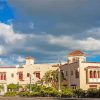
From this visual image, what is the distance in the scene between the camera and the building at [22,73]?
3447 inches

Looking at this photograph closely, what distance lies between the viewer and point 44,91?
6341 centimetres

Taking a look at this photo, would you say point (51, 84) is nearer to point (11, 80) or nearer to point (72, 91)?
point (11, 80)

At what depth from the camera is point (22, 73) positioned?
8900 cm

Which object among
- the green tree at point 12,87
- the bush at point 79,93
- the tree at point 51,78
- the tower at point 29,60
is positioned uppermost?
the tower at point 29,60

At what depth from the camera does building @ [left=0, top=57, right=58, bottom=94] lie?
87.6 meters

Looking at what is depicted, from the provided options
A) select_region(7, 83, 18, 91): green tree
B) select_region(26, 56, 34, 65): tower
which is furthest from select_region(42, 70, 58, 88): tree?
select_region(26, 56, 34, 65): tower

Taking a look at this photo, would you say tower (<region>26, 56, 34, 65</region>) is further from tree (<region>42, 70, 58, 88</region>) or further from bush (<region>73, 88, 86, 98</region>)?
bush (<region>73, 88, 86, 98</region>)

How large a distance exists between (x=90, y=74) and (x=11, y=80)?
24089 mm

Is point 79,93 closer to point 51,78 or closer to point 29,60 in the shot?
point 51,78

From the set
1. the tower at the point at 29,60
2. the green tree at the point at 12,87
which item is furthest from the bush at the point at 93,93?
the tower at the point at 29,60

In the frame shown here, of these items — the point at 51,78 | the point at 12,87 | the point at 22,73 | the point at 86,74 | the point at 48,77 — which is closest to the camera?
the point at 86,74

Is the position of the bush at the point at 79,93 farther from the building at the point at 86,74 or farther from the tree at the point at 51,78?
the tree at the point at 51,78

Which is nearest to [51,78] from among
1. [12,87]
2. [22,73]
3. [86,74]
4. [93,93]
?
[22,73]

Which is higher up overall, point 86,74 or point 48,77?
point 86,74
